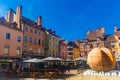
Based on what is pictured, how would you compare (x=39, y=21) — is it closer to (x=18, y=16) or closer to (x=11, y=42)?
(x=18, y=16)

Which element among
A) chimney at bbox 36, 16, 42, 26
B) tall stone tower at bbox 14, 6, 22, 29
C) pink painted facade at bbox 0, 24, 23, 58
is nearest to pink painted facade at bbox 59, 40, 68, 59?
chimney at bbox 36, 16, 42, 26

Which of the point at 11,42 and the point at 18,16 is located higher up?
the point at 18,16

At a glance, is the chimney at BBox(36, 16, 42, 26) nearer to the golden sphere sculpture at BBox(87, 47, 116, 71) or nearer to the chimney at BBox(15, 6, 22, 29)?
the chimney at BBox(15, 6, 22, 29)

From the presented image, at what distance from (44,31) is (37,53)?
8159mm

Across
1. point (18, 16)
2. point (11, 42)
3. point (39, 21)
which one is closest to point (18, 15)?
point (18, 16)

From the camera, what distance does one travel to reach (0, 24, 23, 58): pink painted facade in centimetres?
4073

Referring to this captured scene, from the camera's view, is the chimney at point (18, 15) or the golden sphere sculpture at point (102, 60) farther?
the chimney at point (18, 15)

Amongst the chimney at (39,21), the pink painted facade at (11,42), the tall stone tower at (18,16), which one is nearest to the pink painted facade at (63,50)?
the chimney at (39,21)

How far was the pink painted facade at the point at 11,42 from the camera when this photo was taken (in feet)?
134

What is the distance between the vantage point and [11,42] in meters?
43.8

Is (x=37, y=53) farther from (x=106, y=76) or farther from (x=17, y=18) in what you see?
(x=106, y=76)

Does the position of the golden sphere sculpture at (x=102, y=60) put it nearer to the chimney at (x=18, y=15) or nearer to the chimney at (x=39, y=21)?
the chimney at (x=18, y=15)

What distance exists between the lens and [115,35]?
70500 millimetres

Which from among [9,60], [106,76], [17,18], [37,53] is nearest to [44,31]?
[37,53]
